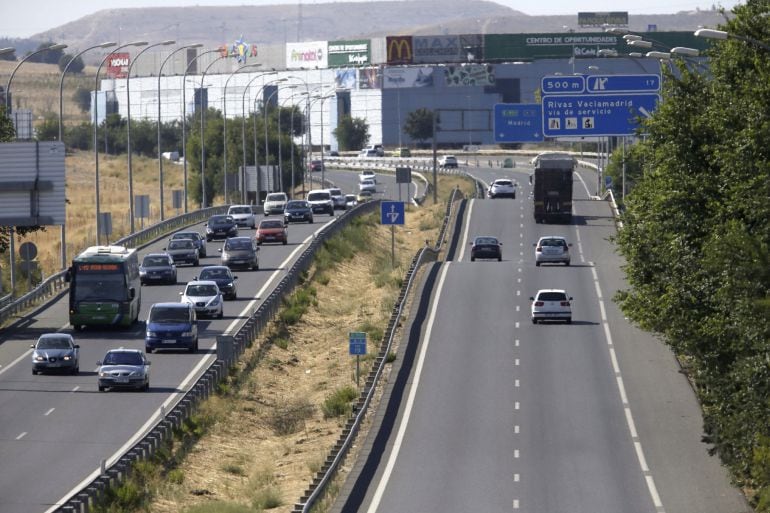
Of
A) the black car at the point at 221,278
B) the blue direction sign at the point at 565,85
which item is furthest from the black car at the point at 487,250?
the black car at the point at 221,278

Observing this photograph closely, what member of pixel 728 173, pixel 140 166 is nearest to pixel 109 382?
pixel 728 173

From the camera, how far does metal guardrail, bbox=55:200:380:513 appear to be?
27984 mm

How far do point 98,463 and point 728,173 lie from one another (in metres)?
14.7

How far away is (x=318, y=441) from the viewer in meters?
40.0

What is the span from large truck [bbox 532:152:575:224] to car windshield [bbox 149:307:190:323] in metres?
39.2

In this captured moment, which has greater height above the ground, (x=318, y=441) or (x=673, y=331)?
(x=673, y=331)

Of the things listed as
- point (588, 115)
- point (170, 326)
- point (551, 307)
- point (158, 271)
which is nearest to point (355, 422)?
point (170, 326)

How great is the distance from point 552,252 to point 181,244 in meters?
17.2

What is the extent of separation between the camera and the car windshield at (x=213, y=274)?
192ft

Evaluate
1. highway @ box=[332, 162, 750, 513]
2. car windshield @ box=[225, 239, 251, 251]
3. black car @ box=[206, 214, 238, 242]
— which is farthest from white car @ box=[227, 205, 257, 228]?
highway @ box=[332, 162, 750, 513]

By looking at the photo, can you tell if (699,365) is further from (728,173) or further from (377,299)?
(377,299)

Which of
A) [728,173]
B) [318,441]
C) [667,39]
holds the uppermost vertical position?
[667,39]

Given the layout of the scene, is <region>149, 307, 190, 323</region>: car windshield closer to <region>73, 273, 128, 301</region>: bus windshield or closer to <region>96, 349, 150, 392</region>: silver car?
<region>73, 273, 128, 301</region>: bus windshield

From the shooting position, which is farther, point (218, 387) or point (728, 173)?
point (218, 387)
